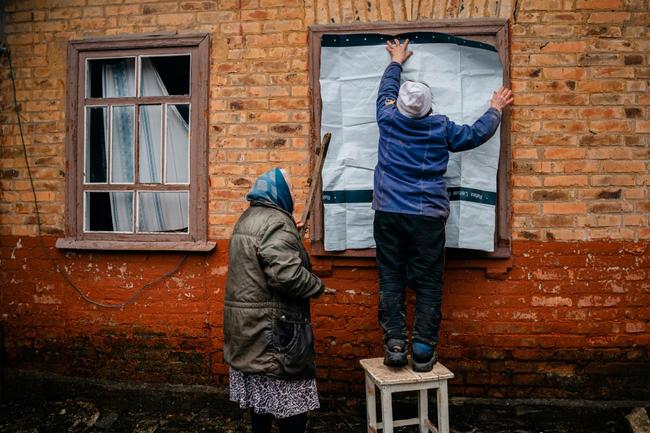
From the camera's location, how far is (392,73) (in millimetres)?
3619

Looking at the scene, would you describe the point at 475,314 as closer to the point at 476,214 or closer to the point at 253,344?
the point at 476,214

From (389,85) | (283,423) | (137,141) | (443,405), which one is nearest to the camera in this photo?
(283,423)

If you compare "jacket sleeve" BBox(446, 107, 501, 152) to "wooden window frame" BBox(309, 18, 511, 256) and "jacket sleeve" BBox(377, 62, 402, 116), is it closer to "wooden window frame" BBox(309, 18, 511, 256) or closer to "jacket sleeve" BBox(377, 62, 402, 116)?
"jacket sleeve" BBox(377, 62, 402, 116)

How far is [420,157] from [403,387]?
1.39 metres

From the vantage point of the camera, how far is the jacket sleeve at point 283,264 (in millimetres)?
2746

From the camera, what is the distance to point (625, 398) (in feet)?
12.8

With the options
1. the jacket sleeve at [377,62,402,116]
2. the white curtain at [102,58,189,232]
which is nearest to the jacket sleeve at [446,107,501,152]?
the jacket sleeve at [377,62,402,116]

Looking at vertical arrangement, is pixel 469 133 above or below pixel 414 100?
below

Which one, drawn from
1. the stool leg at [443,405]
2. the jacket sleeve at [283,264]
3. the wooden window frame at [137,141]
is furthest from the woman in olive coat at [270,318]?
the wooden window frame at [137,141]

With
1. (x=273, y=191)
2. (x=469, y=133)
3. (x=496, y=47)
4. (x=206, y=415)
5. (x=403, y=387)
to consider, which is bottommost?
(x=206, y=415)

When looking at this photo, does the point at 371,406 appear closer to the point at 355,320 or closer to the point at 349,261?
the point at 355,320

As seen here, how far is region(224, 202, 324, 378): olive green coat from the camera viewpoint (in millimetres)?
2771

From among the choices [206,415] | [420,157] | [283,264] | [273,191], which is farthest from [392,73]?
[206,415]

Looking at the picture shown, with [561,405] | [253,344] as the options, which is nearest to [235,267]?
[253,344]
